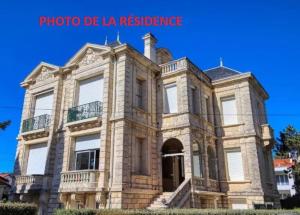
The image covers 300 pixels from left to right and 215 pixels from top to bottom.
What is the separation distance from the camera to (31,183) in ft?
51.2

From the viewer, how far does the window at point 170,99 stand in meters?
16.1

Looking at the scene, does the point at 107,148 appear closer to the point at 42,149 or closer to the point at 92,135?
the point at 92,135

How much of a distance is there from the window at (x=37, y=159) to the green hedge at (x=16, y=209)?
575cm

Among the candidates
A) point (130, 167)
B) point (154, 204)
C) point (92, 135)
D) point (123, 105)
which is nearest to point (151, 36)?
point (123, 105)

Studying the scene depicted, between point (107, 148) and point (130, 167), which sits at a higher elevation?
point (107, 148)

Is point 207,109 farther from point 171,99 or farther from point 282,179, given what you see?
point 282,179

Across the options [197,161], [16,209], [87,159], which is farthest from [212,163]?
[16,209]

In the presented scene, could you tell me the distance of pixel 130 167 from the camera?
13.3 metres

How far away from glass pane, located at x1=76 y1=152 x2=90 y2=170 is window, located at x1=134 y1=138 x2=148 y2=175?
2.52m

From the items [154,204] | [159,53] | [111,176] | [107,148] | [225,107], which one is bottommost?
[154,204]

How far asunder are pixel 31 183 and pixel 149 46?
35.6 feet

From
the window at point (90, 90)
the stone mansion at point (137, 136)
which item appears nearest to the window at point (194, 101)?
the stone mansion at point (137, 136)

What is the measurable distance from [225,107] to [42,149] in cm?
1176

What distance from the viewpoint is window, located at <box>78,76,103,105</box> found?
1528 cm
